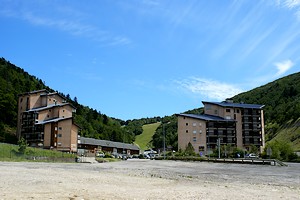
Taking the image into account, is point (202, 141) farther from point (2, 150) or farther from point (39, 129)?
point (2, 150)

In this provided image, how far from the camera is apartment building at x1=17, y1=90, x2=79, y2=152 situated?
96.9 metres

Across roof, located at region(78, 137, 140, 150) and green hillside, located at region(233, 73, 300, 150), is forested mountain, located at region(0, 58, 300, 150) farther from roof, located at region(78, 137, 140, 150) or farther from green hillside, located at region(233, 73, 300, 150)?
roof, located at region(78, 137, 140, 150)

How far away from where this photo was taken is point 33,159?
5784 centimetres

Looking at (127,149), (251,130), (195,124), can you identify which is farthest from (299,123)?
(127,149)

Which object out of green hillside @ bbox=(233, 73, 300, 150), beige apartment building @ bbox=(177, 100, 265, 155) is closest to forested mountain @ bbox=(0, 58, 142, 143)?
beige apartment building @ bbox=(177, 100, 265, 155)

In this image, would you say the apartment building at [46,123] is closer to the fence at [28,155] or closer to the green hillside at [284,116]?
the fence at [28,155]

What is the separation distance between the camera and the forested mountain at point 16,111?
117 m

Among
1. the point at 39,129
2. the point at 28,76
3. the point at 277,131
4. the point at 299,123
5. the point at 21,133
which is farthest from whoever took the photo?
the point at 28,76

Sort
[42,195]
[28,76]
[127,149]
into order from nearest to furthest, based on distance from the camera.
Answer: [42,195], [127,149], [28,76]

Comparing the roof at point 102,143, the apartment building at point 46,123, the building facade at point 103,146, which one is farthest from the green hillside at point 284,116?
the apartment building at point 46,123

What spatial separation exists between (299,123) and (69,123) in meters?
79.1

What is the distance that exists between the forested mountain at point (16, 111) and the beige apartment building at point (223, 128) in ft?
163

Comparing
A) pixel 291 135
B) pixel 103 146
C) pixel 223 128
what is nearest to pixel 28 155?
pixel 223 128

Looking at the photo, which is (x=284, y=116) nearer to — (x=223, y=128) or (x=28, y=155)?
Result: (x=223, y=128)
